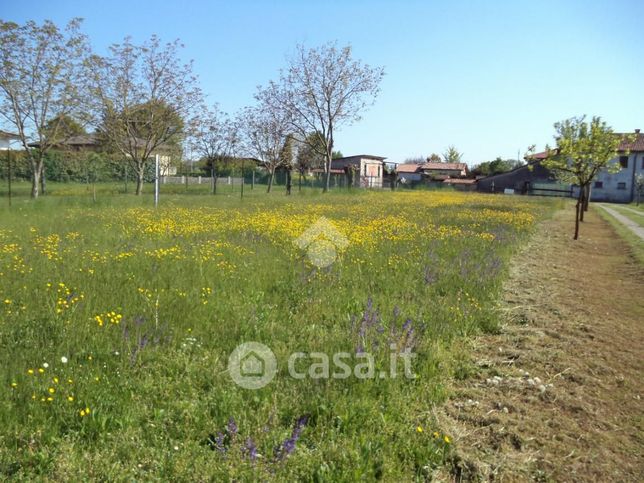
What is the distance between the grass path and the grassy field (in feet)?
0.88

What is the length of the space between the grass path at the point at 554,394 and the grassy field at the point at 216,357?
0.88ft

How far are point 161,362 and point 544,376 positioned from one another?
3.49m

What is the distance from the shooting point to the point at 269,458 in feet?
9.12

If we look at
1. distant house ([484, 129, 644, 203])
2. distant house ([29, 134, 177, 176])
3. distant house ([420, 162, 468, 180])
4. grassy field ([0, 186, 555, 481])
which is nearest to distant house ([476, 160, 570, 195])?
distant house ([484, 129, 644, 203])

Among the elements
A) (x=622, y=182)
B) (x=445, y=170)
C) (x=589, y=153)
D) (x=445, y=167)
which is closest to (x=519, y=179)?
(x=622, y=182)

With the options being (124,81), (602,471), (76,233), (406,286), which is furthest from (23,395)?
(124,81)

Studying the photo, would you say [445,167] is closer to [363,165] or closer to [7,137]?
[363,165]

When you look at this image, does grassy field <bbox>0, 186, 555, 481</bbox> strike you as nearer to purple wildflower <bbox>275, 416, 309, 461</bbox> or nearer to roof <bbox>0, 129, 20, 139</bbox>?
purple wildflower <bbox>275, 416, 309, 461</bbox>

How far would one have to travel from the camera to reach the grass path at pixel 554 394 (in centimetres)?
292

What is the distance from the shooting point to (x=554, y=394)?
12.4 feet

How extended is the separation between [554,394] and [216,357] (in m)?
2.94

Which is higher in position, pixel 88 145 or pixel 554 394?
pixel 88 145

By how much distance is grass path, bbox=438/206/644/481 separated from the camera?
2.92m

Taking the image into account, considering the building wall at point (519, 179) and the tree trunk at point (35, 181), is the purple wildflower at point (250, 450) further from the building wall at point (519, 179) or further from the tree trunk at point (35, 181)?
the building wall at point (519, 179)
